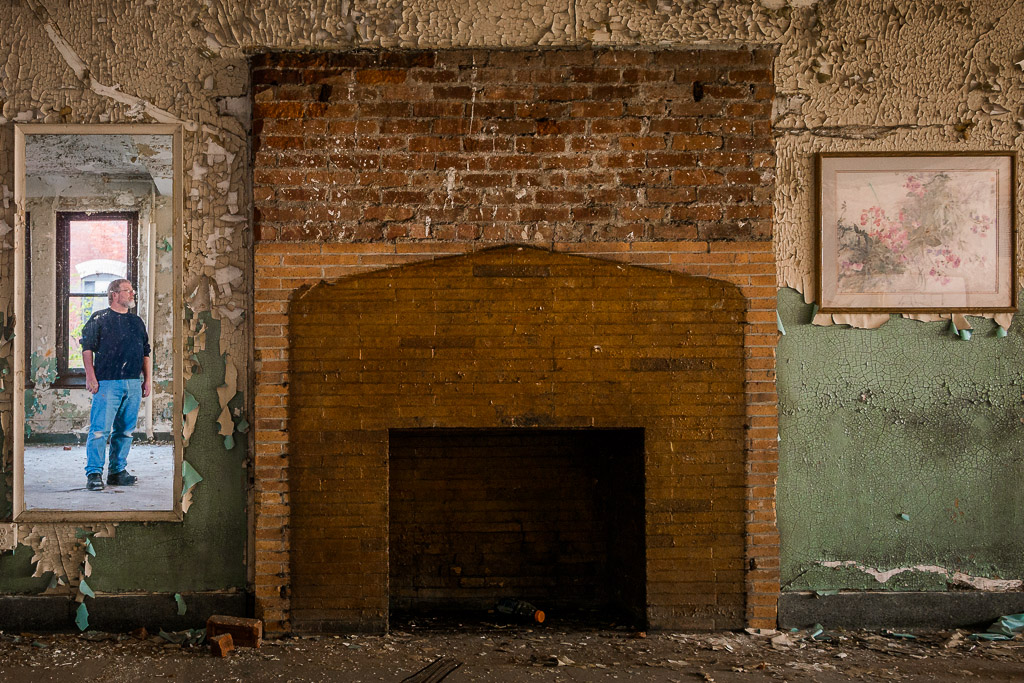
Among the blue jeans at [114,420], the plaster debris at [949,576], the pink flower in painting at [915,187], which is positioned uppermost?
the pink flower in painting at [915,187]

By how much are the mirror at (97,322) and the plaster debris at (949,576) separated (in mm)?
3154

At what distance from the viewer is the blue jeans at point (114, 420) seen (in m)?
3.23

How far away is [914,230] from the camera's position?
3.27m

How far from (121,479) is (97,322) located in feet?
2.42

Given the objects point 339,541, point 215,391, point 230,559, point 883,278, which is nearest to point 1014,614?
point 883,278

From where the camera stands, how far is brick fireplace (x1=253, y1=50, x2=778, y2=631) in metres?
3.14

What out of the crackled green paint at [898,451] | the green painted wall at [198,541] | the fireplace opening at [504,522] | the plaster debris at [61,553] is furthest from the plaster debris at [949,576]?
the plaster debris at [61,553]

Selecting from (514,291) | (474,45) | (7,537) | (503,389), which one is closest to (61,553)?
(7,537)

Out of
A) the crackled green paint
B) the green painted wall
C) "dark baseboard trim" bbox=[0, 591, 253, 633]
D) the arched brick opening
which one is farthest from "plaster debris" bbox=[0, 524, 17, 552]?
the crackled green paint

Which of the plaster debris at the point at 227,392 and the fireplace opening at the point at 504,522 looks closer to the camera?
the plaster debris at the point at 227,392

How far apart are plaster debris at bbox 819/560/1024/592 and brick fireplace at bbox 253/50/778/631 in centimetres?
42

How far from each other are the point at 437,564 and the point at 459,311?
134 cm

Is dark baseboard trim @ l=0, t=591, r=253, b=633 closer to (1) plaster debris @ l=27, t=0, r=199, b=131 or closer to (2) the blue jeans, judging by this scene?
(2) the blue jeans

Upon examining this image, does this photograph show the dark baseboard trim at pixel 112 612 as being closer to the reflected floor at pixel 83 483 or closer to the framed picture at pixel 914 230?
the reflected floor at pixel 83 483
